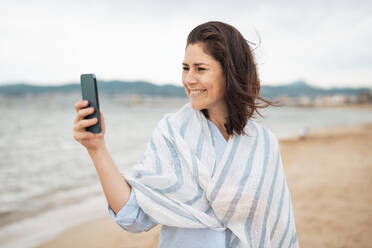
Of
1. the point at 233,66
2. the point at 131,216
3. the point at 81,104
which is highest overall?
the point at 233,66

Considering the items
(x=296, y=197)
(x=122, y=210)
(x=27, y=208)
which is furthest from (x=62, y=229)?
(x=296, y=197)

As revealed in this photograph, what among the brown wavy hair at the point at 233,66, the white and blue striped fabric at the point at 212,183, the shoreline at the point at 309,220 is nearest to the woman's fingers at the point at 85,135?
the white and blue striped fabric at the point at 212,183

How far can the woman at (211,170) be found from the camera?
4.19 ft

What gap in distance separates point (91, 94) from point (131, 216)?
59 centimetres

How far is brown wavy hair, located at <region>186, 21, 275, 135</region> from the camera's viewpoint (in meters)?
1.40

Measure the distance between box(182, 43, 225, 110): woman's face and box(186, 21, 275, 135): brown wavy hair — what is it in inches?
Result: 1.4

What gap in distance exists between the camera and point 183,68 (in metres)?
1.50

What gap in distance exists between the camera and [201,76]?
1399mm

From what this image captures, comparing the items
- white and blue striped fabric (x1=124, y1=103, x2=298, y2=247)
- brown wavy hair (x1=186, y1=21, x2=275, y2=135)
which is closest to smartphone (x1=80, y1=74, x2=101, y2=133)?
white and blue striped fabric (x1=124, y1=103, x2=298, y2=247)

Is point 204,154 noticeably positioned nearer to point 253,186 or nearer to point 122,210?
point 253,186

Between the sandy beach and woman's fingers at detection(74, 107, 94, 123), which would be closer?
woman's fingers at detection(74, 107, 94, 123)

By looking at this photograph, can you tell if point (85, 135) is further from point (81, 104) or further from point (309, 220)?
point (309, 220)

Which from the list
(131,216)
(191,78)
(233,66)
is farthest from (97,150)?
(233,66)

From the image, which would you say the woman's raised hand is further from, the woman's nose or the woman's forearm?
the woman's nose
